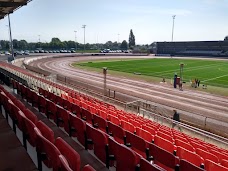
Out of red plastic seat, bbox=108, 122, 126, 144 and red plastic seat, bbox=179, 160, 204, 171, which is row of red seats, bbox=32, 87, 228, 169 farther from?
red plastic seat, bbox=179, 160, 204, 171

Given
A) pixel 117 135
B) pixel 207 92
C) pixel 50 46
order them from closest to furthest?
pixel 117 135
pixel 207 92
pixel 50 46

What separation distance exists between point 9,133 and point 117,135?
3.39m

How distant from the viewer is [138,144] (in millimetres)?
5676

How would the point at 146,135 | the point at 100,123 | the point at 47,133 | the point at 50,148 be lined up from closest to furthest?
1. the point at 50,148
2. the point at 47,133
3. the point at 146,135
4. the point at 100,123

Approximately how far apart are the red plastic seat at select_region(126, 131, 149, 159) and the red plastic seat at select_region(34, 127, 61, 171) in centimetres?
209

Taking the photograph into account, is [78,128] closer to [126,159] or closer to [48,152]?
[48,152]

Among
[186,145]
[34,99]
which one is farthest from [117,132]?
[34,99]

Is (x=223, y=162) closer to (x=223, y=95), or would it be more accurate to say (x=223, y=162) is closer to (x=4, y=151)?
(x=4, y=151)

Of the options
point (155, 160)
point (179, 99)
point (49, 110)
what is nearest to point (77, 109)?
point (49, 110)

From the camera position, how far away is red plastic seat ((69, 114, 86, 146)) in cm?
614

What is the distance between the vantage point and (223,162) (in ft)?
17.6

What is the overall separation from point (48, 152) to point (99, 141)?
142 centimetres

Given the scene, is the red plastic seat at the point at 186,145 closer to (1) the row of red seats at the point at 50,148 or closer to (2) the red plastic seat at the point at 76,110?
(1) the row of red seats at the point at 50,148

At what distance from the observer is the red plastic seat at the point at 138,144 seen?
5.48m
